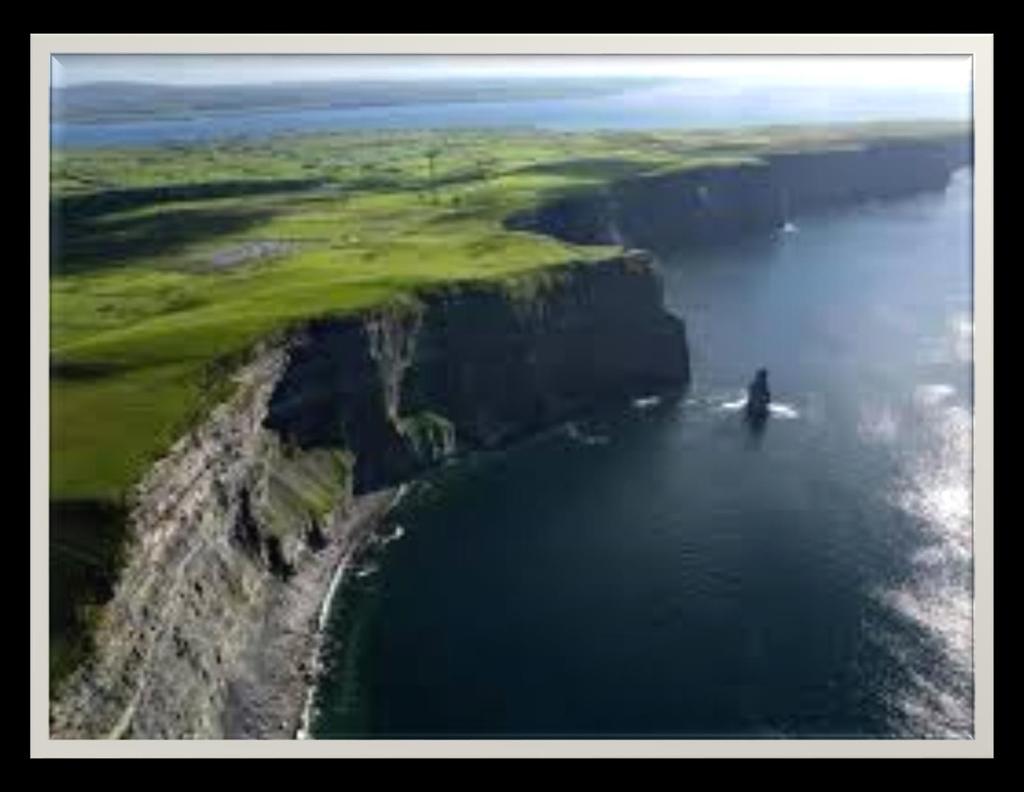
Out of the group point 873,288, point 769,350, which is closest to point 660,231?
point 873,288

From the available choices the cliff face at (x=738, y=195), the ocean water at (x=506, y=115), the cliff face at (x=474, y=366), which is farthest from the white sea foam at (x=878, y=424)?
the cliff face at (x=738, y=195)

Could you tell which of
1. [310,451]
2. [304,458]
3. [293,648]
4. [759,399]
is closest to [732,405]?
[759,399]

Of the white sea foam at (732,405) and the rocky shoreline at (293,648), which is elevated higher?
the white sea foam at (732,405)

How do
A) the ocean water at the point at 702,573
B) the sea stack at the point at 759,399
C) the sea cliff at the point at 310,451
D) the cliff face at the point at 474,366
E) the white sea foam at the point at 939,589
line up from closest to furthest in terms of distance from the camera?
the sea cliff at the point at 310,451
the white sea foam at the point at 939,589
the ocean water at the point at 702,573
the cliff face at the point at 474,366
the sea stack at the point at 759,399

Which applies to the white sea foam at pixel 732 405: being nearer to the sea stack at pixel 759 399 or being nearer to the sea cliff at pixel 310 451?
the sea stack at pixel 759 399

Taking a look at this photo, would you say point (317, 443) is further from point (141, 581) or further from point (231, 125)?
point (231, 125)

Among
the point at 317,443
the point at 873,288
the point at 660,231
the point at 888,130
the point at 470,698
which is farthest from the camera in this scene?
the point at 888,130
